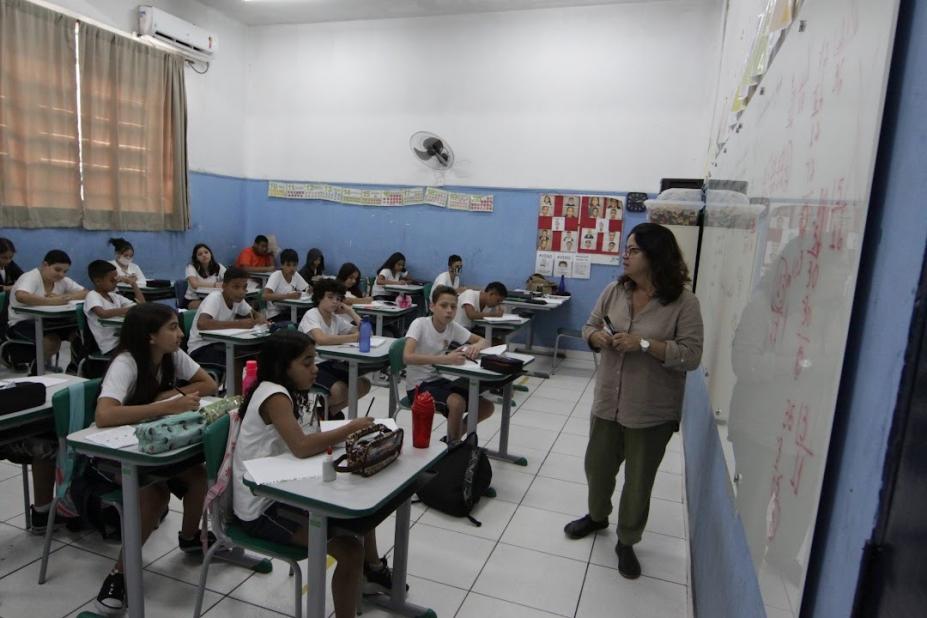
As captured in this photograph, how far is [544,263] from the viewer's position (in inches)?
290

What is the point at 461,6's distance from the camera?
7215 mm

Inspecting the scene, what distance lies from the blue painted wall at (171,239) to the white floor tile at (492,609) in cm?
589

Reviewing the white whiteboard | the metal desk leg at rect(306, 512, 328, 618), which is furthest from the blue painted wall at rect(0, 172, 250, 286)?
the white whiteboard

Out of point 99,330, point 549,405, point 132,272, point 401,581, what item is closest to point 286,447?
point 401,581

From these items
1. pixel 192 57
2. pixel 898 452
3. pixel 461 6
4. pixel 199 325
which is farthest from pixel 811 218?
pixel 192 57

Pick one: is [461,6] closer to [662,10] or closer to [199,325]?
[662,10]

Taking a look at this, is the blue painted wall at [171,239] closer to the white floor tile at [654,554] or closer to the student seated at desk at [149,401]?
the student seated at desk at [149,401]

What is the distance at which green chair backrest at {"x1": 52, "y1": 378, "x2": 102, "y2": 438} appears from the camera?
2.13 meters

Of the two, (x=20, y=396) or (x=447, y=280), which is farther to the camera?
(x=447, y=280)

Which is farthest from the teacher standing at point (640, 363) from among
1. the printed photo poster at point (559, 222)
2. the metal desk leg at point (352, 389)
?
the printed photo poster at point (559, 222)

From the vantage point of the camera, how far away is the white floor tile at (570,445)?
4.11 metres

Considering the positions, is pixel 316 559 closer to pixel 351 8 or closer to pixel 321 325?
pixel 321 325

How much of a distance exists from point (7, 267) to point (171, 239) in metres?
2.22

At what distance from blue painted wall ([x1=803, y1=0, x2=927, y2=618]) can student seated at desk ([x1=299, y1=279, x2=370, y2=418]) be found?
329 centimetres
